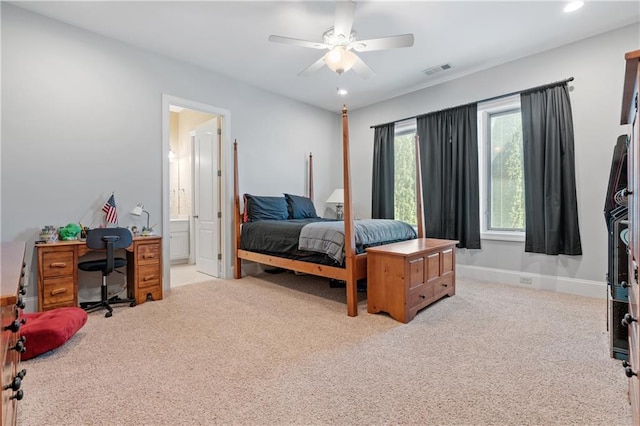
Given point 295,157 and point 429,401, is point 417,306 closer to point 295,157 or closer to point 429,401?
point 429,401

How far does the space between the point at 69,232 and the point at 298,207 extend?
2.80 m

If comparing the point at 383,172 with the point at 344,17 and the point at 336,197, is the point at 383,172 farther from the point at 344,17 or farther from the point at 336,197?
the point at 344,17

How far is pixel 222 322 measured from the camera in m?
2.71

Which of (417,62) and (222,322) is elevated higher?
(417,62)

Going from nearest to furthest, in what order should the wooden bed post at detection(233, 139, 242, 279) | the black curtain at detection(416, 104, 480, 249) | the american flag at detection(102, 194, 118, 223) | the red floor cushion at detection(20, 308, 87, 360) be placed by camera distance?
the red floor cushion at detection(20, 308, 87, 360), the american flag at detection(102, 194, 118, 223), the black curtain at detection(416, 104, 480, 249), the wooden bed post at detection(233, 139, 242, 279)

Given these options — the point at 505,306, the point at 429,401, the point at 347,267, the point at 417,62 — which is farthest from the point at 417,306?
the point at 417,62

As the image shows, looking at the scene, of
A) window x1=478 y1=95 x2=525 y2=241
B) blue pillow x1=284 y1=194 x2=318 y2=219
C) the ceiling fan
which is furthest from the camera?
blue pillow x1=284 y1=194 x2=318 y2=219

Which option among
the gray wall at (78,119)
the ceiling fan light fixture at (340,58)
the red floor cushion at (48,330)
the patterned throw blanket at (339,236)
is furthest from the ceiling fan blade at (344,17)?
the red floor cushion at (48,330)

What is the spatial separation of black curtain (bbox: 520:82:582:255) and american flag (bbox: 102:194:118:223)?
15.2 ft

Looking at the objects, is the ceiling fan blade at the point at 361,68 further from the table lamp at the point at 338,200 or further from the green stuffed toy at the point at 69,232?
the green stuffed toy at the point at 69,232

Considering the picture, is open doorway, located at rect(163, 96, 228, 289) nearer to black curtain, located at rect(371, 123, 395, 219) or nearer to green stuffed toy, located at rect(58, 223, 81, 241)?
green stuffed toy, located at rect(58, 223, 81, 241)

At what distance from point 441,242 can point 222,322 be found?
2.33m

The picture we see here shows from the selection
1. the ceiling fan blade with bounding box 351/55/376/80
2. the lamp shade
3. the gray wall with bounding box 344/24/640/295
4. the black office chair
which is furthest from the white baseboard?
the black office chair

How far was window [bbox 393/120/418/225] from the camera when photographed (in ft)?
16.6
